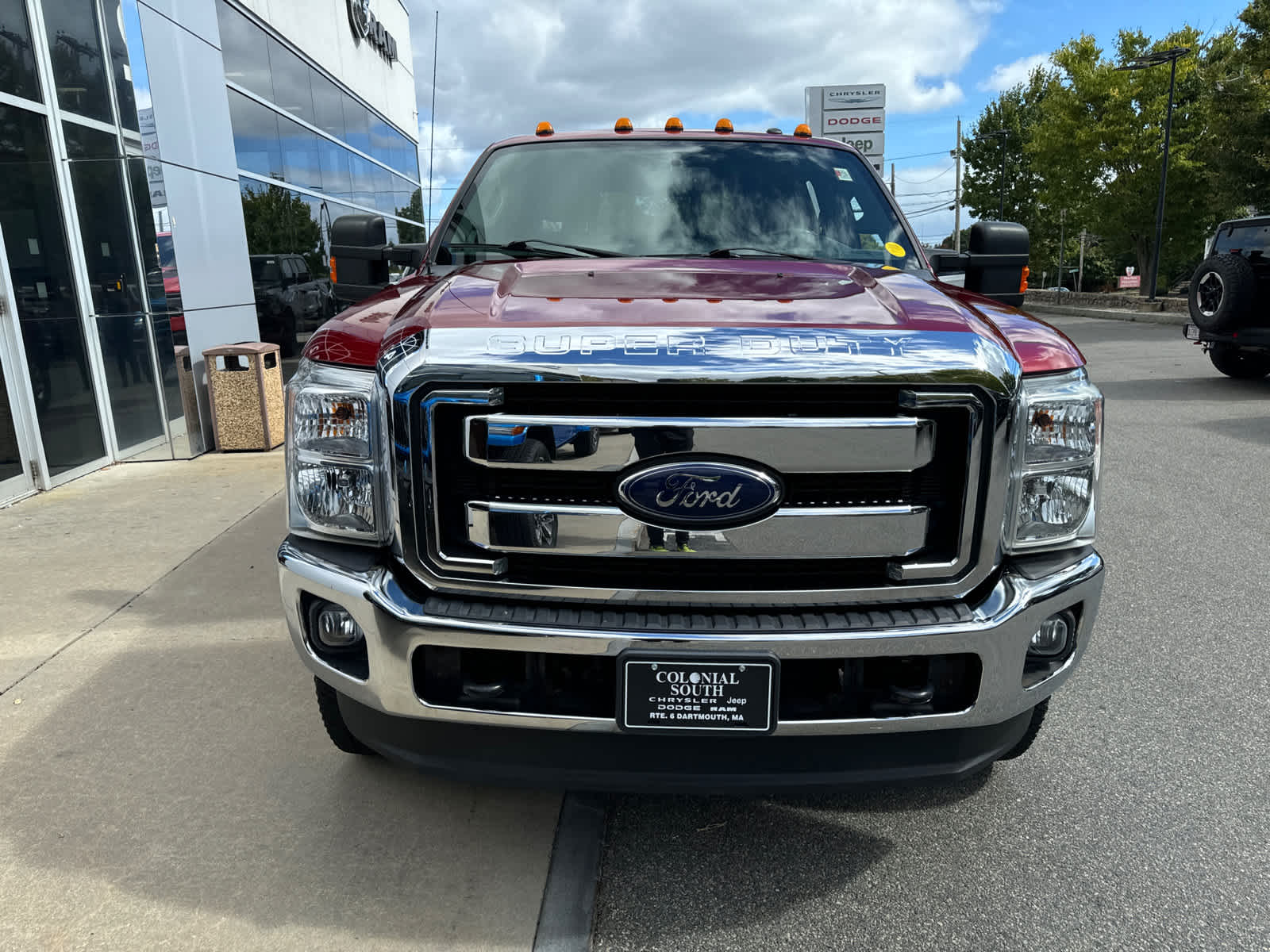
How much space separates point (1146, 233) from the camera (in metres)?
31.8

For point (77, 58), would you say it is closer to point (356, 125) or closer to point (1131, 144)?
point (356, 125)

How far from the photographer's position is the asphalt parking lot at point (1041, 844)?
217 centimetres

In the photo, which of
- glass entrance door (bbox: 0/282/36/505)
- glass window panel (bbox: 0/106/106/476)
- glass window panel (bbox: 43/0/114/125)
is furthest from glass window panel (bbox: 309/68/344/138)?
glass entrance door (bbox: 0/282/36/505)

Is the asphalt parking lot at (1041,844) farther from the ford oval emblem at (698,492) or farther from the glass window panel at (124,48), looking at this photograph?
the glass window panel at (124,48)

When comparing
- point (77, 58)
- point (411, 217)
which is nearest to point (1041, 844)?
point (77, 58)

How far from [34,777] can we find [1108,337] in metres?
19.6

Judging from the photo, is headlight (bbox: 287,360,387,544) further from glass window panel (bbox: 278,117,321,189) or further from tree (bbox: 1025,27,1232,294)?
tree (bbox: 1025,27,1232,294)

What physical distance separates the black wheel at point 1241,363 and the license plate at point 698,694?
11.7 meters

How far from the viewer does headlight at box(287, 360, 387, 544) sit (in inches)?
81.6

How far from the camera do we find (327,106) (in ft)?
45.5

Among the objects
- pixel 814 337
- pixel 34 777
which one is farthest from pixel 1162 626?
Answer: pixel 34 777

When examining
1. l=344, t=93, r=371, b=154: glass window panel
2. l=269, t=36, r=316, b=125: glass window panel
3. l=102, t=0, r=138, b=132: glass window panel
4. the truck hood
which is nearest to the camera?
the truck hood

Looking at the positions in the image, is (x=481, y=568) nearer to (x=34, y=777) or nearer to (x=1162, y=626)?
(x=34, y=777)

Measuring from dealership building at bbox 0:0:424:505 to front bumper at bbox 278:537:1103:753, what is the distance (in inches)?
221
